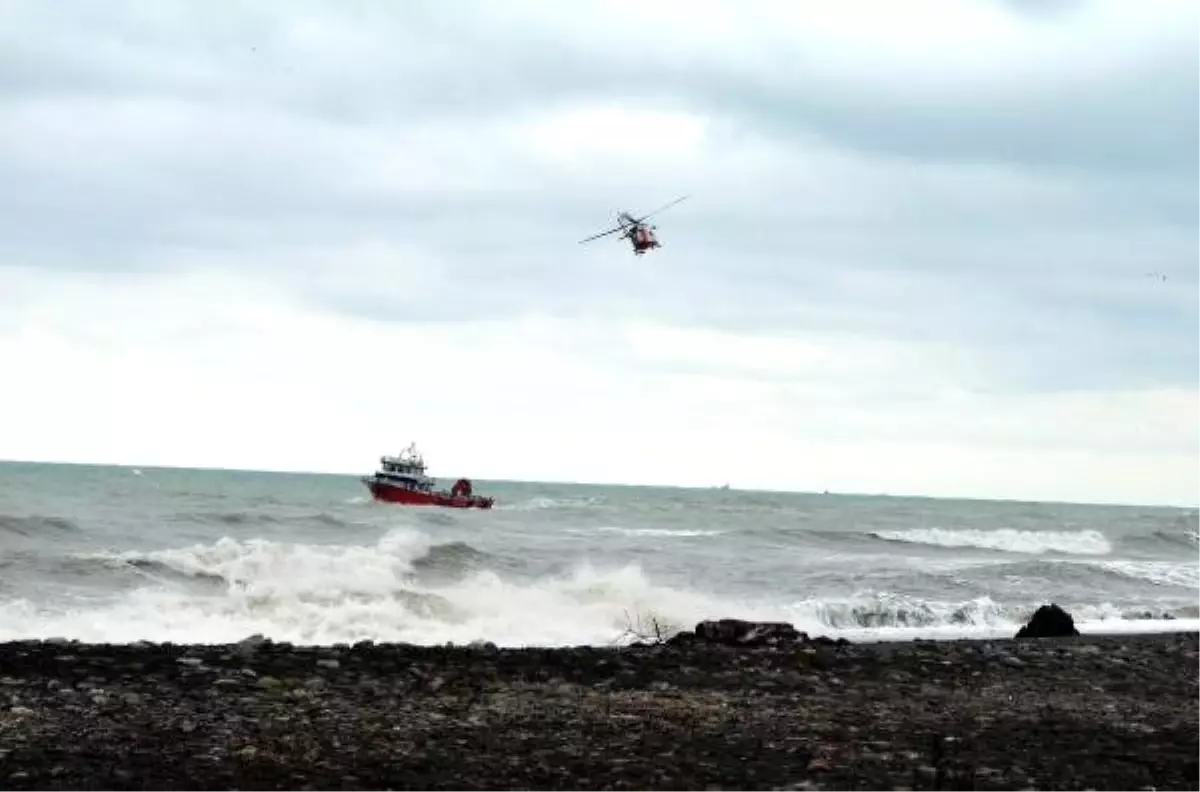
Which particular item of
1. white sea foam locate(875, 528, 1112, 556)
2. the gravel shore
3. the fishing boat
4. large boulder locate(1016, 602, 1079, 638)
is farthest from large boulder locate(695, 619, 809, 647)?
the fishing boat

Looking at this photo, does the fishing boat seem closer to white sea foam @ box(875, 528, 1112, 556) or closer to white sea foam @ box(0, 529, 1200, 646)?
white sea foam @ box(875, 528, 1112, 556)

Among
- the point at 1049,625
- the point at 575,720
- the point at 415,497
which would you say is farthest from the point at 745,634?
the point at 415,497

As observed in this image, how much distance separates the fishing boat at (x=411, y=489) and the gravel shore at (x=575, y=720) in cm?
5836

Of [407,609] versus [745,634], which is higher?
[745,634]

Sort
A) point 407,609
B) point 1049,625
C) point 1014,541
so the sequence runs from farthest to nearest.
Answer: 1. point 1014,541
2. point 407,609
3. point 1049,625

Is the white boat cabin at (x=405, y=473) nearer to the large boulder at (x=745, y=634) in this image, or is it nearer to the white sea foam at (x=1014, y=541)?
the white sea foam at (x=1014, y=541)

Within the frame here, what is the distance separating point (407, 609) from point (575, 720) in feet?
43.6

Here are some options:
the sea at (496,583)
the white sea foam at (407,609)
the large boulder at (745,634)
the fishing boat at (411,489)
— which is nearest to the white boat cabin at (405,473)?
the fishing boat at (411,489)

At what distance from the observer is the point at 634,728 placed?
830 cm

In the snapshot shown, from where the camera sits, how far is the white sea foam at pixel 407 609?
1892 cm

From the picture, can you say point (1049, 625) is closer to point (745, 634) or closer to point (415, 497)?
point (745, 634)

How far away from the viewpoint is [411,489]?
7069 cm

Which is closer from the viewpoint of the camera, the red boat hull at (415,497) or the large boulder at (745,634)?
the large boulder at (745,634)

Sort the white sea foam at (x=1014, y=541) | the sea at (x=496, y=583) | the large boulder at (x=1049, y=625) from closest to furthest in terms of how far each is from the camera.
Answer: the large boulder at (x=1049, y=625) → the sea at (x=496, y=583) → the white sea foam at (x=1014, y=541)
